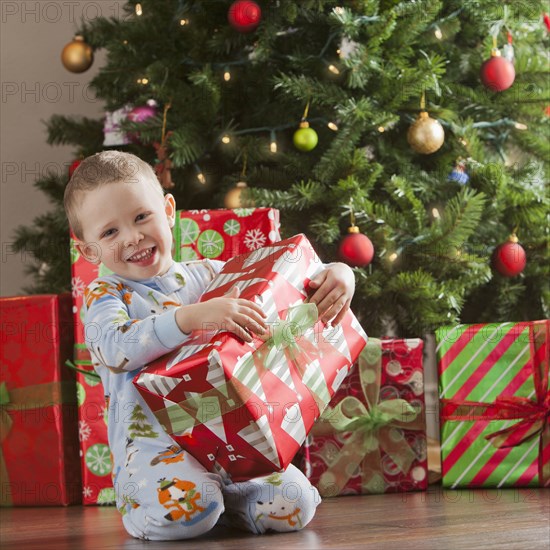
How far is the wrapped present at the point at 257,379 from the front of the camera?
0.99 metres

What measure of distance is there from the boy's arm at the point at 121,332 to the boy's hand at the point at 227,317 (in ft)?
0.06

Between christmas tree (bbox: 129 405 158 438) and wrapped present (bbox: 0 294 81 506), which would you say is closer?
christmas tree (bbox: 129 405 158 438)

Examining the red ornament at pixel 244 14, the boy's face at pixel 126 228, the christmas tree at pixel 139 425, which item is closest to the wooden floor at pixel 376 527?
the christmas tree at pixel 139 425

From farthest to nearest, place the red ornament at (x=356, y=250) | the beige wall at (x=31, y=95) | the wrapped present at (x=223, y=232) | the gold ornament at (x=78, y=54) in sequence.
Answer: the beige wall at (x=31, y=95) < the gold ornament at (x=78, y=54) < the red ornament at (x=356, y=250) < the wrapped present at (x=223, y=232)

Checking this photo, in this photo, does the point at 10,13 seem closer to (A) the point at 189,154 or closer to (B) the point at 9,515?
(A) the point at 189,154

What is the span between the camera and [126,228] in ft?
3.84

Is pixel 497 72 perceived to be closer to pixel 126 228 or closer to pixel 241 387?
pixel 126 228

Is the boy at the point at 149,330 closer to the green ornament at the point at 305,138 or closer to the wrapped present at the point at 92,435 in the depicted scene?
the wrapped present at the point at 92,435

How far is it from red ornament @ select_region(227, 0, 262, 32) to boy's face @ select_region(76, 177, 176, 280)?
25.0 inches

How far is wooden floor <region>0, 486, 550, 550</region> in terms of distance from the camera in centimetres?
101

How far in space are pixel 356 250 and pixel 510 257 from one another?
1.20 feet

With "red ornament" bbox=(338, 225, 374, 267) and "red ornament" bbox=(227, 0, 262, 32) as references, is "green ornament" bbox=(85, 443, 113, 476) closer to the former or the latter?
"red ornament" bbox=(338, 225, 374, 267)

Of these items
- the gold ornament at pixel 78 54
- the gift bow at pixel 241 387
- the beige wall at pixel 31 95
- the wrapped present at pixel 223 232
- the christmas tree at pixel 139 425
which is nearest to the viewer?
the gift bow at pixel 241 387

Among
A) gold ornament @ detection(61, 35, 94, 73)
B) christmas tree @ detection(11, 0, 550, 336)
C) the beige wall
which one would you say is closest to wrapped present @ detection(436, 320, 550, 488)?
christmas tree @ detection(11, 0, 550, 336)
